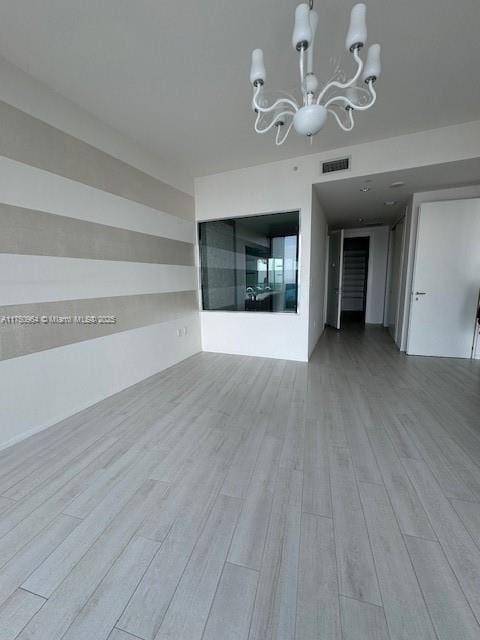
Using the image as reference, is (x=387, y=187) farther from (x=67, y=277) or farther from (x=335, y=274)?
(x=67, y=277)

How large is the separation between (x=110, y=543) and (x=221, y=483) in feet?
2.13

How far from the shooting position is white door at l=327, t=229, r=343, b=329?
20.1 ft

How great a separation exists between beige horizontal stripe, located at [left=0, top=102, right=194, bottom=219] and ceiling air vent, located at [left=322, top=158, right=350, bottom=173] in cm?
218

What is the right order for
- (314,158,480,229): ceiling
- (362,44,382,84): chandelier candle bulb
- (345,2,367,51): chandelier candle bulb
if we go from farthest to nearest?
(314,158,480,229): ceiling, (362,44,382,84): chandelier candle bulb, (345,2,367,51): chandelier candle bulb

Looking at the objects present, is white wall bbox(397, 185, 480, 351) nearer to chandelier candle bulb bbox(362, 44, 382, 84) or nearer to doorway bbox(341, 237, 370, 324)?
chandelier candle bulb bbox(362, 44, 382, 84)

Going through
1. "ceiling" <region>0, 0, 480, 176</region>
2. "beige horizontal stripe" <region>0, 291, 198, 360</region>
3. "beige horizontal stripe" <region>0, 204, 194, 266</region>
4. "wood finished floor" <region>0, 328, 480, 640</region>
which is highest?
"ceiling" <region>0, 0, 480, 176</region>

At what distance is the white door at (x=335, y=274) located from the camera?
612 cm

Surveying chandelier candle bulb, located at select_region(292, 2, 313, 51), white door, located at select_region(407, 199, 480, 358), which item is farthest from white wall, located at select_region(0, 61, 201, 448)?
white door, located at select_region(407, 199, 480, 358)

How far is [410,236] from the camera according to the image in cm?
446

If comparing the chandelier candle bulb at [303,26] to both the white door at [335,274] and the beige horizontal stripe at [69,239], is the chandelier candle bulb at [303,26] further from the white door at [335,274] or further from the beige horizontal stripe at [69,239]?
the white door at [335,274]

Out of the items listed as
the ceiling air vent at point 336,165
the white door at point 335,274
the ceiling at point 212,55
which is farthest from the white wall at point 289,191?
the white door at point 335,274

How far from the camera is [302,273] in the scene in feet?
12.8

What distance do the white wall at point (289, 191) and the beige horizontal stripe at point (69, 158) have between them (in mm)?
1080

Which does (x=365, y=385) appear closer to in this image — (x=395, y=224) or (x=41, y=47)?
(x=41, y=47)
